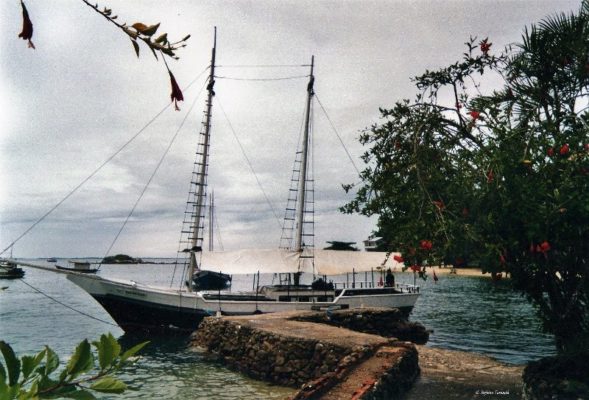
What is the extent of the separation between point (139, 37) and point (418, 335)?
1099 inches

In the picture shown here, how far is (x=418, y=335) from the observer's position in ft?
87.6

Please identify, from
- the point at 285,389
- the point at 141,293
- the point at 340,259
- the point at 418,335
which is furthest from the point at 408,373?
the point at 141,293

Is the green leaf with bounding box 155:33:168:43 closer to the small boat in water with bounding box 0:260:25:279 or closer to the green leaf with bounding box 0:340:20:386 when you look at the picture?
the green leaf with bounding box 0:340:20:386

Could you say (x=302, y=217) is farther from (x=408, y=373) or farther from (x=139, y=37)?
(x=139, y=37)

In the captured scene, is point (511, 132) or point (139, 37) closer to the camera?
point (139, 37)

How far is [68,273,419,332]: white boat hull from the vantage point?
27016mm

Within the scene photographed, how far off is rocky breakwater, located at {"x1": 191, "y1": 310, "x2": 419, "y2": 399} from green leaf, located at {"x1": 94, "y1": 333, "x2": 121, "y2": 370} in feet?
32.5

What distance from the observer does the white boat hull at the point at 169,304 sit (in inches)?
1064

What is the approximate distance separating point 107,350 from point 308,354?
15.2 metres

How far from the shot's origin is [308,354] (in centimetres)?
1568

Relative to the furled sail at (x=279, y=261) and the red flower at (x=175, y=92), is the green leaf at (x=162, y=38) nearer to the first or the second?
the red flower at (x=175, y=92)

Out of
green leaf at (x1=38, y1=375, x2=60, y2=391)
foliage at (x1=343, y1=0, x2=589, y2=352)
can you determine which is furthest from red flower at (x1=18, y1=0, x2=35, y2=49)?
foliage at (x1=343, y1=0, x2=589, y2=352)

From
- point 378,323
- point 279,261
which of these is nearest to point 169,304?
point 279,261

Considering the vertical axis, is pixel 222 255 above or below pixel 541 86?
below
